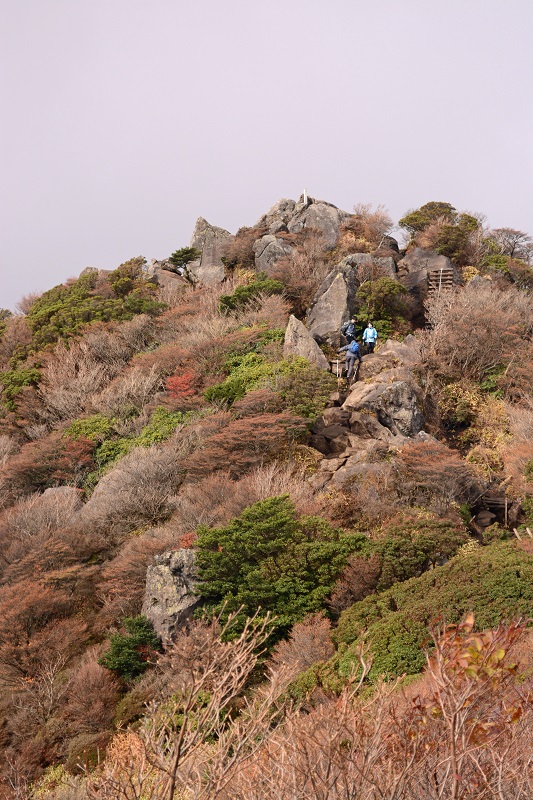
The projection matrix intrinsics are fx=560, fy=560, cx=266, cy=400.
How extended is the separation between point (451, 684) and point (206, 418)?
660 inches

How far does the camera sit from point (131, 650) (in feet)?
42.0

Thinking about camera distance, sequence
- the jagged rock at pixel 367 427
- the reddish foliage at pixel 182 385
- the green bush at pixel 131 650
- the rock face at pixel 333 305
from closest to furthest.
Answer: the green bush at pixel 131 650 < the jagged rock at pixel 367 427 < the reddish foliage at pixel 182 385 < the rock face at pixel 333 305

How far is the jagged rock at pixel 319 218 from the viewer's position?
110ft

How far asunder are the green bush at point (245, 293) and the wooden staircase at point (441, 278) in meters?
7.02

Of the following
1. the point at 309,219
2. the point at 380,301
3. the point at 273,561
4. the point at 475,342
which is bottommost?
the point at 273,561

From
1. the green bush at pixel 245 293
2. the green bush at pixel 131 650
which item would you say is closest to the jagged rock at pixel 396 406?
the green bush at pixel 131 650

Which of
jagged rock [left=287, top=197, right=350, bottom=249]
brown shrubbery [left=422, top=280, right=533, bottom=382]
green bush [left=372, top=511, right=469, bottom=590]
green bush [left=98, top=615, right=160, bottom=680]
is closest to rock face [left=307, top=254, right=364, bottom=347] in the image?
brown shrubbery [left=422, top=280, right=533, bottom=382]

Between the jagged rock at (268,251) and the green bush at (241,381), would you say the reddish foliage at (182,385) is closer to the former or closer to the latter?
the green bush at (241,381)

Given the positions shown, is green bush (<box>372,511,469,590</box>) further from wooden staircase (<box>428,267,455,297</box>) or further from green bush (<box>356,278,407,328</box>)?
wooden staircase (<box>428,267,455,297</box>)

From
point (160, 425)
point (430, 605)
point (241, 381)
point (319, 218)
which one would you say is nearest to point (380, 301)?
point (241, 381)

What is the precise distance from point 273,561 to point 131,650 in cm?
381

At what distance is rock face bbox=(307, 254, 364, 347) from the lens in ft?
76.8

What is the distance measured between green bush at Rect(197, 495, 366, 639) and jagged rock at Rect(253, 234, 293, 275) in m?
20.0

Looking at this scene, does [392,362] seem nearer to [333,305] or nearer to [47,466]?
[333,305]
